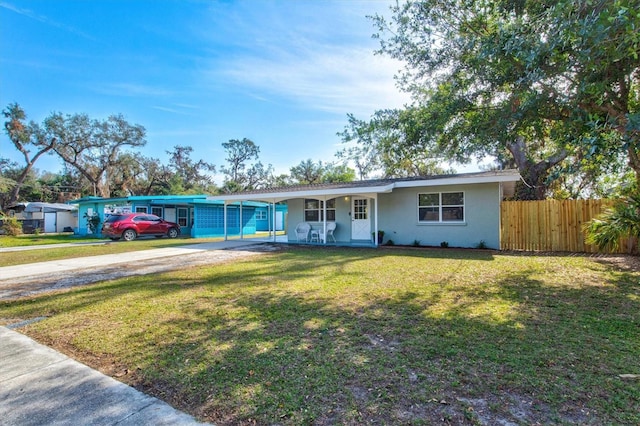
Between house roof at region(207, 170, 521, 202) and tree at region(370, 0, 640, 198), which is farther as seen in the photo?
house roof at region(207, 170, 521, 202)

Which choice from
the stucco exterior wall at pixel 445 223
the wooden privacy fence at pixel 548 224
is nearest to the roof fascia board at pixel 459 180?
the stucco exterior wall at pixel 445 223

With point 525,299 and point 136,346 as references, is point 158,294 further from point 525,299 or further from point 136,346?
point 525,299

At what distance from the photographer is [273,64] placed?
12.8 meters

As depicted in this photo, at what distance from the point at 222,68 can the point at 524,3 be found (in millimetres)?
10553

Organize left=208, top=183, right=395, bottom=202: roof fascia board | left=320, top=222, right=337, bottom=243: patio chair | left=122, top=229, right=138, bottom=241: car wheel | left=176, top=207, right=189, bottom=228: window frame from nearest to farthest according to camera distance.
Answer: left=208, top=183, right=395, bottom=202: roof fascia board
left=320, top=222, right=337, bottom=243: patio chair
left=122, top=229, right=138, bottom=241: car wheel
left=176, top=207, right=189, bottom=228: window frame

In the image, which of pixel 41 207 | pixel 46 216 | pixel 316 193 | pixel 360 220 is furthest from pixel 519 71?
pixel 46 216

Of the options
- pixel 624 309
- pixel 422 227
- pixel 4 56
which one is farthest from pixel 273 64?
pixel 4 56

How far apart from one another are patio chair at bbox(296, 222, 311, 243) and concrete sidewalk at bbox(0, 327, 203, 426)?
12.5 meters

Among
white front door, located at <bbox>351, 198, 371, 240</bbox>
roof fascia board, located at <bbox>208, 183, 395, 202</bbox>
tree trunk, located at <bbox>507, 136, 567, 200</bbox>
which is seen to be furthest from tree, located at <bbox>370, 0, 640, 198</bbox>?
tree trunk, located at <bbox>507, 136, 567, 200</bbox>

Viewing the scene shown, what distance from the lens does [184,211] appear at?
23938mm

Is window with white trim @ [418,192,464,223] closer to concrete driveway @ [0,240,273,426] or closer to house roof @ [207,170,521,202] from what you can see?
house roof @ [207,170,521,202]

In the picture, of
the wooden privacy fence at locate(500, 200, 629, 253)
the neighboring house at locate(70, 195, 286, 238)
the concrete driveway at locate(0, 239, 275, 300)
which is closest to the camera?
the concrete driveway at locate(0, 239, 275, 300)

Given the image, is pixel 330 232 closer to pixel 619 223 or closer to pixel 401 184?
pixel 401 184

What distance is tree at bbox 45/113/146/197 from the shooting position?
108 ft
